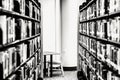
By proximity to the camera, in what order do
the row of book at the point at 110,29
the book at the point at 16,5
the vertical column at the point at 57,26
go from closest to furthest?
1. the row of book at the point at 110,29
2. the book at the point at 16,5
3. the vertical column at the point at 57,26

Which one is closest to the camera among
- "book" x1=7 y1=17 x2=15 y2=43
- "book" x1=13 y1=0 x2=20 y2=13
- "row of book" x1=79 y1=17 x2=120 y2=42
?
"book" x1=7 y1=17 x2=15 y2=43

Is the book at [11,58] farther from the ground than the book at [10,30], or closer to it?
closer to it

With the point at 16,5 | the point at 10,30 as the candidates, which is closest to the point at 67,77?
the point at 16,5

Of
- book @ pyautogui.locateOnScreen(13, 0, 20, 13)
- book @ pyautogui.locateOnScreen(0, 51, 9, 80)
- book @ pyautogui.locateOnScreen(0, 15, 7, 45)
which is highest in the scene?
book @ pyautogui.locateOnScreen(13, 0, 20, 13)

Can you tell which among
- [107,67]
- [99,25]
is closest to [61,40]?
[99,25]

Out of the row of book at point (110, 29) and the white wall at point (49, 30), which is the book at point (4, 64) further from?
the white wall at point (49, 30)

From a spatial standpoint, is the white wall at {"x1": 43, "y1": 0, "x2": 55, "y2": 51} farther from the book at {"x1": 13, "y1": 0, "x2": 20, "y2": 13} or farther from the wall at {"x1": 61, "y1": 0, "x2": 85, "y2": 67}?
the book at {"x1": 13, "y1": 0, "x2": 20, "y2": 13}

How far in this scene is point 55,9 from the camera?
6219 millimetres

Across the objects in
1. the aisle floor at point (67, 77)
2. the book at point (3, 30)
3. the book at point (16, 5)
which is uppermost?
the book at point (16, 5)

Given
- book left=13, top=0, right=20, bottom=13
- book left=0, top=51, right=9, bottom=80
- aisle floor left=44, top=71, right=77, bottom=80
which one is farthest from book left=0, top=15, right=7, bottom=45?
aisle floor left=44, top=71, right=77, bottom=80

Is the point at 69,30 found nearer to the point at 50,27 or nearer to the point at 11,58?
the point at 50,27

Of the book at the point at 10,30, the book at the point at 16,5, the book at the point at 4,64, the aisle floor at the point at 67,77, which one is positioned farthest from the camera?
the aisle floor at the point at 67,77

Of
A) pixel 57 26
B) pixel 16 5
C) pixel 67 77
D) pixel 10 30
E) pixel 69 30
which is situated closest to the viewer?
Answer: pixel 10 30

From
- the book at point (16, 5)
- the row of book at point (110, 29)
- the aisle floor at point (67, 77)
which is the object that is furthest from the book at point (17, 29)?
the aisle floor at point (67, 77)
